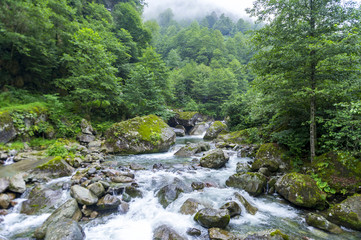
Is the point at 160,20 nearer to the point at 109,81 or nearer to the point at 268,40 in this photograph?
the point at 109,81

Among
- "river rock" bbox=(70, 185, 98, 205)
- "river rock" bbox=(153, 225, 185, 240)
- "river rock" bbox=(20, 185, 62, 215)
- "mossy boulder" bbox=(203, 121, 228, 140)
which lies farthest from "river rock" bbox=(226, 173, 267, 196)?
"mossy boulder" bbox=(203, 121, 228, 140)

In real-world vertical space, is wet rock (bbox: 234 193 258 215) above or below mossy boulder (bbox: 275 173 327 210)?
below

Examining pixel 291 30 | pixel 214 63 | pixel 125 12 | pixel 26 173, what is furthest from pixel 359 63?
pixel 214 63

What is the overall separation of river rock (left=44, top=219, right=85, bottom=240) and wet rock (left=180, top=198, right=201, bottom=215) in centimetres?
267

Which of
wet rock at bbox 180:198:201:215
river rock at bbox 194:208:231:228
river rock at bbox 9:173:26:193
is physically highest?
river rock at bbox 194:208:231:228

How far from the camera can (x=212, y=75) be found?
107 feet

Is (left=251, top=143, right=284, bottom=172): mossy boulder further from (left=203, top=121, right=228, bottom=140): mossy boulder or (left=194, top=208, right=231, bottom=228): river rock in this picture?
(left=203, top=121, right=228, bottom=140): mossy boulder

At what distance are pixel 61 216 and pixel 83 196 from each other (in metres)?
0.76

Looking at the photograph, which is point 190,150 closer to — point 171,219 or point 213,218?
point 171,219

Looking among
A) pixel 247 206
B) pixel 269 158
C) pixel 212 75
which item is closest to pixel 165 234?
pixel 247 206

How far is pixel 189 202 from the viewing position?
209 inches

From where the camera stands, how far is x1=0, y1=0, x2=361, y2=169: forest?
592cm

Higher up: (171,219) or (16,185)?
(171,219)

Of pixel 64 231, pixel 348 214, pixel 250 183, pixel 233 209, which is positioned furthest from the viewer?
pixel 250 183
